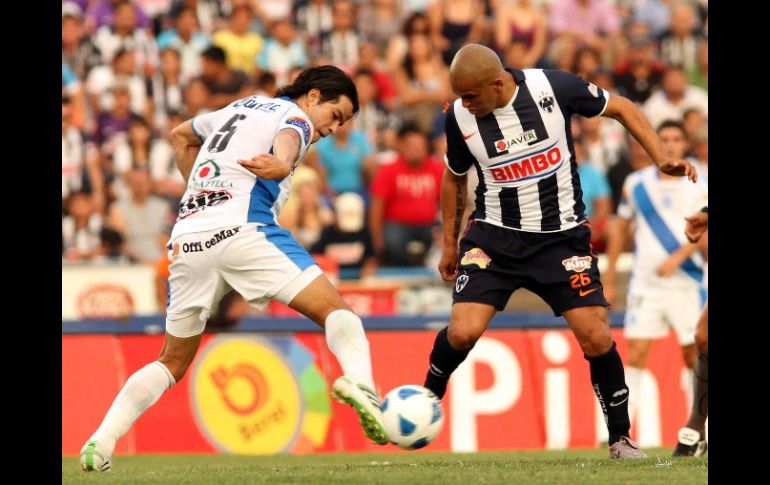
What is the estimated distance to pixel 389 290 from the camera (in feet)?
46.1

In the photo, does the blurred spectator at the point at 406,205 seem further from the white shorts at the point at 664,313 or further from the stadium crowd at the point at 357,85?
the white shorts at the point at 664,313

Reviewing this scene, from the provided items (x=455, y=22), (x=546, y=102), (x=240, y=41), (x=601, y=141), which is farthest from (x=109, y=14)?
(x=546, y=102)

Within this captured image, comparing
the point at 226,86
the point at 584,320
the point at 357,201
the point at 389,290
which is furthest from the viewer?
the point at 226,86

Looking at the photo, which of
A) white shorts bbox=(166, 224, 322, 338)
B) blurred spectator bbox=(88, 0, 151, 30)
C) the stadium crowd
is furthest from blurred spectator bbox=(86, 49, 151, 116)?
white shorts bbox=(166, 224, 322, 338)

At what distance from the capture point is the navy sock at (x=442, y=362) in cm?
789

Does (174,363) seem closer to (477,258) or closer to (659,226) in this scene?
(477,258)

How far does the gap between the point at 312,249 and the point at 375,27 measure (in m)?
5.18

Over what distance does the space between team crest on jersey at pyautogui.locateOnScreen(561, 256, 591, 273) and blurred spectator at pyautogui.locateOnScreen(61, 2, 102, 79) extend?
11.8 meters

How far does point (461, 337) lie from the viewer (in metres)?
7.78

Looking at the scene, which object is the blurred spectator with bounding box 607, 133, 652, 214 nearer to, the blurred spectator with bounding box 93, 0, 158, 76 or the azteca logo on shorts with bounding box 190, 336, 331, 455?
the azteca logo on shorts with bounding box 190, 336, 331, 455

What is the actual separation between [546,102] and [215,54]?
389 inches

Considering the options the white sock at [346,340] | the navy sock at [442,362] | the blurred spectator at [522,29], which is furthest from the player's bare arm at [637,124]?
the blurred spectator at [522,29]

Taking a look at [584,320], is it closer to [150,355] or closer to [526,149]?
[526,149]
